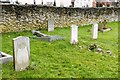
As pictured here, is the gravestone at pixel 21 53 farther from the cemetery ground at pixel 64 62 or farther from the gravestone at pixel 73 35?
the gravestone at pixel 73 35

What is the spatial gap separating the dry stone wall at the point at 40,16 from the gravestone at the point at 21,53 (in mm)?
5996

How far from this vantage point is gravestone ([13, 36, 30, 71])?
7202 mm

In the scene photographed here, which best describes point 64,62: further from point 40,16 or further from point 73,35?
point 40,16

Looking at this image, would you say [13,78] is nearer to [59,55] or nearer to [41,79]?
[41,79]

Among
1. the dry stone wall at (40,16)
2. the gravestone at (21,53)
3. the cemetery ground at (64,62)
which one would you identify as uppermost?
the dry stone wall at (40,16)

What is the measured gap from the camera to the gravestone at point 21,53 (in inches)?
284

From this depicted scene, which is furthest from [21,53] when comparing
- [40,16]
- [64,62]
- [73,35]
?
[40,16]

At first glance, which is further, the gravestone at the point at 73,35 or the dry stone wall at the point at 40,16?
the dry stone wall at the point at 40,16

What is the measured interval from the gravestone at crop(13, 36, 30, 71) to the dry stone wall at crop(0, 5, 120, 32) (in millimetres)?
5996

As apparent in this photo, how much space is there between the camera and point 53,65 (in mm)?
8102

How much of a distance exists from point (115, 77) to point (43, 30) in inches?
332

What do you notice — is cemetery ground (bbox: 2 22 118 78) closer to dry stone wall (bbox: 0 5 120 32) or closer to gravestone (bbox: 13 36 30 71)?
gravestone (bbox: 13 36 30 71)

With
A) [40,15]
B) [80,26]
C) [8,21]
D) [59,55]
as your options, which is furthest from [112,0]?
[59,55]

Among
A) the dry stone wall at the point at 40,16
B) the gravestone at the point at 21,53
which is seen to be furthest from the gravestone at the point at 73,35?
the gravestone at the point at 21,53
